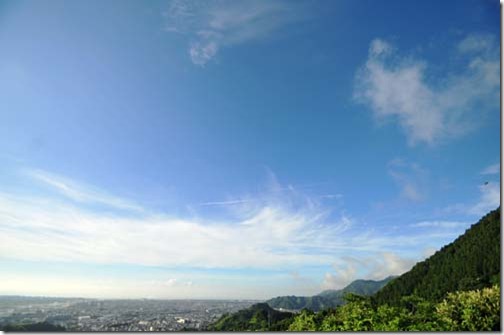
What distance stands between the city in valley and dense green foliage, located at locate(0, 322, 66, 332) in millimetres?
156

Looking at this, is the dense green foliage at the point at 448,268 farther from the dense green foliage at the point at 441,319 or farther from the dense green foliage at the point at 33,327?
the dense green foliage at the point at 33,327

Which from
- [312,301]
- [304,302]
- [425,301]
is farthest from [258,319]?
[425,301]

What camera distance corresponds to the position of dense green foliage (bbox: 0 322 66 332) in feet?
19.6

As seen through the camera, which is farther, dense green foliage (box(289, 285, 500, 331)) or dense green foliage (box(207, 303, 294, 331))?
dense green foliage (box(207, 303, 294, 331))

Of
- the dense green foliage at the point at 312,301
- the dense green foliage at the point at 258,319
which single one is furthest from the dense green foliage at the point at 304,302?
the dense green foliage at the point at 258,319

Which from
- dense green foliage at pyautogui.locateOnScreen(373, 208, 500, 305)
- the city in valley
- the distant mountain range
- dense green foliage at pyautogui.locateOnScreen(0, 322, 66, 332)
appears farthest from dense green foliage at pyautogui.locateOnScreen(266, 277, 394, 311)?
dense green foliage at pyautogui.locateOnScreen(0, 322, 66, 332)

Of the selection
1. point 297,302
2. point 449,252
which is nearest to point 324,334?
point 297,302

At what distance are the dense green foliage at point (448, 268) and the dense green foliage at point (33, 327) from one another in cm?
1098

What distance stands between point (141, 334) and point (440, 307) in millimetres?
5377

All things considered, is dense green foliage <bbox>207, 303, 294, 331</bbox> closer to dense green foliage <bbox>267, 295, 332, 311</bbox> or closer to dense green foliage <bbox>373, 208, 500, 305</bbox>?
dense green foliage <bbox>267, 295, 332, 311</bbox>

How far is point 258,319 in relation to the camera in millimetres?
9758

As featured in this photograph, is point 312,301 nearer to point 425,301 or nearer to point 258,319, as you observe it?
point 258,319

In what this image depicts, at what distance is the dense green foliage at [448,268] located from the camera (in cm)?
1465

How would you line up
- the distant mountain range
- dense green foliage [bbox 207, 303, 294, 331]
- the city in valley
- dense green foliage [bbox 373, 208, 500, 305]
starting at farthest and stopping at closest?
1. dense green foliage [bbox 373, 208, 500, 305]
2. dense green foliage [bbox 207, 303, 294, 331]
3. the city in valley
4. the distant mountain range
